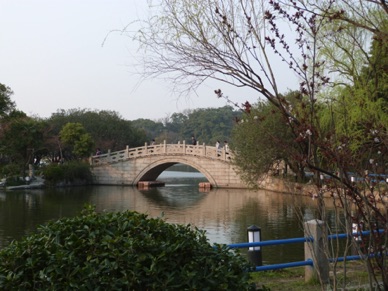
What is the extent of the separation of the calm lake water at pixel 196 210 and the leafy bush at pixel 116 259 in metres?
5.15

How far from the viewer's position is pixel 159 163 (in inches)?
1115

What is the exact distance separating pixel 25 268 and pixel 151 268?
23.2 inches

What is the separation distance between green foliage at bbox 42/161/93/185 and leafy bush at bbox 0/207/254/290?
2351 centimetres

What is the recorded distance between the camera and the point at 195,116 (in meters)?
57.6

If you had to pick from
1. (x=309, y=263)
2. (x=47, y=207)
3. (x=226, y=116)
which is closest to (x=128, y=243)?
(x=309, y=263)

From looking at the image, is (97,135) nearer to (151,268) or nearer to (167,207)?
(167,207)

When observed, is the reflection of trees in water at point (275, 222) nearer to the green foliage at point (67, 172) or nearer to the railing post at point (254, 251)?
the railing post at point (254, 251)

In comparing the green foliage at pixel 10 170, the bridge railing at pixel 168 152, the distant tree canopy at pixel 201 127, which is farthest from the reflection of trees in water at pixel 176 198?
the distant tree canopy at pixel 201 127

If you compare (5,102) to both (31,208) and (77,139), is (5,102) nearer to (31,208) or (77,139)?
(77,139)

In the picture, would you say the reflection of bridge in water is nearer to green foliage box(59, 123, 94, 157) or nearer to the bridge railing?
the bridge railing

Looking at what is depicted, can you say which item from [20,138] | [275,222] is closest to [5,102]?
[20,138]

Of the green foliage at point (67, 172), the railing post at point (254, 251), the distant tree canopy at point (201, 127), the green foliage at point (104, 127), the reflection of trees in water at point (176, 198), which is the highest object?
→ the distant tree canopy at point (201, 127)

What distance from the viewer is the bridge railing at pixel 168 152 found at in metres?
26.9

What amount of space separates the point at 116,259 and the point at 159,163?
25775 mm
